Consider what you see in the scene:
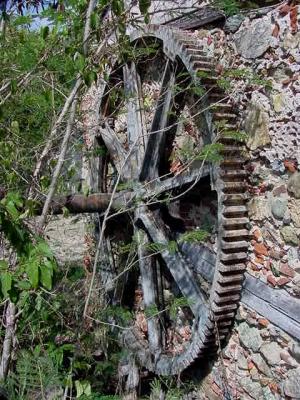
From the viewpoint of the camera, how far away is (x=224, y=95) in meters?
2.97

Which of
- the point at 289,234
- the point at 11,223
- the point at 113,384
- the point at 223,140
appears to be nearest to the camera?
the point at 11,223

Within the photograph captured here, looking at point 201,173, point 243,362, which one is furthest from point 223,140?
point 243,362

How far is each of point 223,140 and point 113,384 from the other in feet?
7.65

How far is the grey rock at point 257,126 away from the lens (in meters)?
2.68

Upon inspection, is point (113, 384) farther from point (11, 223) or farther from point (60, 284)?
point (11, 223)

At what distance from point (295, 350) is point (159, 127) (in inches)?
69.2

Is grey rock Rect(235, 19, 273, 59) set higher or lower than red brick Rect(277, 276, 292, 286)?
higher

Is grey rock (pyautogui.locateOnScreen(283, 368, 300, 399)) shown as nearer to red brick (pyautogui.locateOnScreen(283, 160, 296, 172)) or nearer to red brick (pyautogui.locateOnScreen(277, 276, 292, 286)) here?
red brick (pyautogui.locateOnScreen(277, 276, 292, 286))

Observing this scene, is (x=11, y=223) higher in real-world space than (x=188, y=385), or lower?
higher

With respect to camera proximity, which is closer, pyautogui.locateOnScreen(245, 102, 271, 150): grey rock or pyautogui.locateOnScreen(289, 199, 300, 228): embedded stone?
pyautogui.locateOnScreen(289, 199, 300, 228): embedded stone

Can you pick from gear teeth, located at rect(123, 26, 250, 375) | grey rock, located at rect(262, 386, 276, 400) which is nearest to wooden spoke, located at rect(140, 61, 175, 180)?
gear teeth, located at rect(123, 26, 250, 375)

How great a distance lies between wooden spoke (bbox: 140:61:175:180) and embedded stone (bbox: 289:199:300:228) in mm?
1103

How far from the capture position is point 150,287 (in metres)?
3.77

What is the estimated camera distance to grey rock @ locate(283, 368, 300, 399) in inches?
98.2
